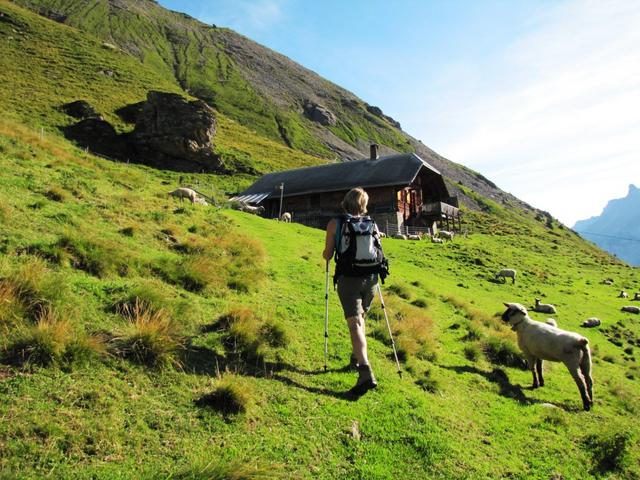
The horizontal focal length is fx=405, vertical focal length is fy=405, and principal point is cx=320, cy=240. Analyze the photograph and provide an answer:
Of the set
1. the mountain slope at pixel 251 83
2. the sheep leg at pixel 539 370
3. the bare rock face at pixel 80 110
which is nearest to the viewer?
the sheep leg at pixel 539 370

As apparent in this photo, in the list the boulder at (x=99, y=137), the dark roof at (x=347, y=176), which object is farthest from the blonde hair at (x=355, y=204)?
the boulder at (x=99, y=137)

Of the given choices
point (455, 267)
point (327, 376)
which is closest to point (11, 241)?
point (327, 376)

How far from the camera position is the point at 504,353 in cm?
1030

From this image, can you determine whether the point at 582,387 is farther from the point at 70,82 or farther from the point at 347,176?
the point at 70,82

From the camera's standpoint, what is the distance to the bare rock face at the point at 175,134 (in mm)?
59625

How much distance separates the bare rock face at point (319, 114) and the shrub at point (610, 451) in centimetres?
14903

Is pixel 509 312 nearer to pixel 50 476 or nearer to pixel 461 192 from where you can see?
pixel 50 476

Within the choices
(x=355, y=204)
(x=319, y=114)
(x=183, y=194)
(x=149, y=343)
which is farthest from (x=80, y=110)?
(x=319, y=114)

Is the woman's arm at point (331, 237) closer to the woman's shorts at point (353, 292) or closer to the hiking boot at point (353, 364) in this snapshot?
the woman's shorts at point (353, 292)

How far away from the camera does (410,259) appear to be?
25.9 m

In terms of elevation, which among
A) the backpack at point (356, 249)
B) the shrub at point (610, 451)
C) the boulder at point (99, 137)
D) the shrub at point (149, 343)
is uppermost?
the boulder at point (99, 137)

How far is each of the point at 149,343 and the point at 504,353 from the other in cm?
860

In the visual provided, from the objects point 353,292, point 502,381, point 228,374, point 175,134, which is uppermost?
point 175,134

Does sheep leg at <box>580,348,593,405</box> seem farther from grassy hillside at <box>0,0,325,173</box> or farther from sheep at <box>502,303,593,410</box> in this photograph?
grassy hillside at <box>0,0,325,173</box>
